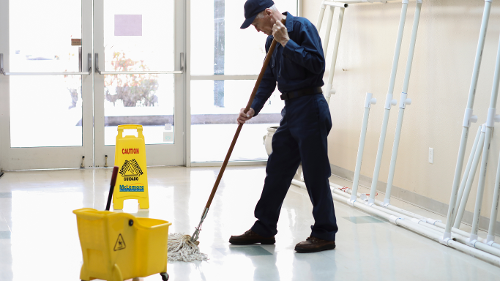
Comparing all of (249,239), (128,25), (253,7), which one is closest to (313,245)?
(249,239)

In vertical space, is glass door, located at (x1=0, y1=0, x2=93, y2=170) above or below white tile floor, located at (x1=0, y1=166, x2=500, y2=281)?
above

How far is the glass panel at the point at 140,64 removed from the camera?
18.3 feet

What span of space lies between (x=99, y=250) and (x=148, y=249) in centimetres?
19

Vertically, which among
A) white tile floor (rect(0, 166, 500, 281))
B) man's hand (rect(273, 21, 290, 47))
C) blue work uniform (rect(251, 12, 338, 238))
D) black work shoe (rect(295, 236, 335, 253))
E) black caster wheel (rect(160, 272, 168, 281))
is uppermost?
A: man's hand (rect(273, 21, 290, 47))

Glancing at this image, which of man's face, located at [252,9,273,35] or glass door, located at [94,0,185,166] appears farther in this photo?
glass door, located at [94,0,185,166]

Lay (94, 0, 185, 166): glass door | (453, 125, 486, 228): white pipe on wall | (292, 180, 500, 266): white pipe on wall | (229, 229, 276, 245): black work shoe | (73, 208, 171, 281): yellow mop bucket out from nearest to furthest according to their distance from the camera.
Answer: (73, 208, 171, 281): yellow mop bucket → (292, 180, 500, 266): white pipe on wall → (229, 229, 276, 245): black work shoe → (453, 125, 486, 228): white pipe on wall → (94, 0, 185, 166): glass door

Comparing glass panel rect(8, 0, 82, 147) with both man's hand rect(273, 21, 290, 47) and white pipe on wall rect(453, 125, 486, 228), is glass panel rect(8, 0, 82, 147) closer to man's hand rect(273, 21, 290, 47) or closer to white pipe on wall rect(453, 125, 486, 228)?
man's hand rect(273, 21, 290, 47)

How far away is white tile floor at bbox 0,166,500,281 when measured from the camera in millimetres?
2646

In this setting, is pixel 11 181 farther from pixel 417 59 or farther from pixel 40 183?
pixel 417 59

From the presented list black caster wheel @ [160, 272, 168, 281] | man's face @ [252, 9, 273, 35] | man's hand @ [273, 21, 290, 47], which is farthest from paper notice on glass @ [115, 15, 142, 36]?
black caster wheel @ [160, 272, 168, 281]

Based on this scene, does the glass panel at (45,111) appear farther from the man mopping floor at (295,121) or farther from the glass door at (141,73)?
the man mopping floor at (295,121)

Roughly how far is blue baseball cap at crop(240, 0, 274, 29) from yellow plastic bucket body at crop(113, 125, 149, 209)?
61.3 inches

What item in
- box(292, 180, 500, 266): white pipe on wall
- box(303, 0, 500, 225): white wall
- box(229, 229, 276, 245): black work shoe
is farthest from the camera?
box(303, 0, 500, 225): white wall

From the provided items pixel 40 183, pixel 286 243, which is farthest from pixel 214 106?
pixel 286 243
